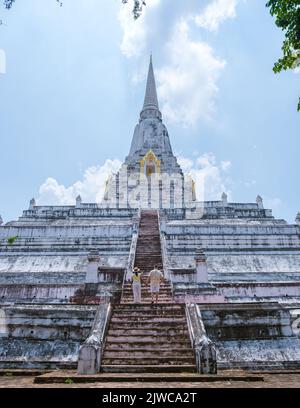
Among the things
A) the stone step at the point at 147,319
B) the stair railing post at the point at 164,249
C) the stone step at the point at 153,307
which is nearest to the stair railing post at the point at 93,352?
the stone step at the point at 147,319

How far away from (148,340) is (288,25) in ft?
24.5

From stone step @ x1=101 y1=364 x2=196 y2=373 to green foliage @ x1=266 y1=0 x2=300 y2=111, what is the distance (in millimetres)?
6533

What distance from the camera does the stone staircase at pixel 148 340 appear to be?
667 centimetres

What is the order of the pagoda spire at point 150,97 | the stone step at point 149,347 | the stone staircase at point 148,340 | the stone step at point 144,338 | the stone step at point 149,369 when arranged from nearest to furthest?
the stone step at point 149,369 → the stone staircase at point 148,340 → the stone step at point 149,347 → the stone step at point 144,338 → the pagoda spire at point 150,97

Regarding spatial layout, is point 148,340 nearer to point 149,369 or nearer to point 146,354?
point 146,354

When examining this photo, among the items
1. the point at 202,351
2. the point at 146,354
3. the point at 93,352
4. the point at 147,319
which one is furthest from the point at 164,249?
the point at 93,352

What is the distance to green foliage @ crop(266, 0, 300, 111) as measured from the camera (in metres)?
6.78

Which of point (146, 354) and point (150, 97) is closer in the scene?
point (146, 354)

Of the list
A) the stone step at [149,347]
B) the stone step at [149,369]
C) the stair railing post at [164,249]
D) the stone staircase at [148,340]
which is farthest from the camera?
the stair railing post at [164,249]

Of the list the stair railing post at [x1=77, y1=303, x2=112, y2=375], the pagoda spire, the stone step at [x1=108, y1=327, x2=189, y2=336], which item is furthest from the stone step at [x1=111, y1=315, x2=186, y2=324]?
the pagoda spire

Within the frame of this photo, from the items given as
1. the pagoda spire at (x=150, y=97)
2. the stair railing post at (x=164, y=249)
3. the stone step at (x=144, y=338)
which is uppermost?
the pagoda spire at (x=150, y=97)

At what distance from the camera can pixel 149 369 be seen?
6.51 metres

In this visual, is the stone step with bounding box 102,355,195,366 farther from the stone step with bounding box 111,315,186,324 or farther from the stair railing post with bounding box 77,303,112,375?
the stone step with bounding box 111,315,186,324

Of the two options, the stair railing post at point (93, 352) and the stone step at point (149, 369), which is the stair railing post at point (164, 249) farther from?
the stone step at point (149, 369)
